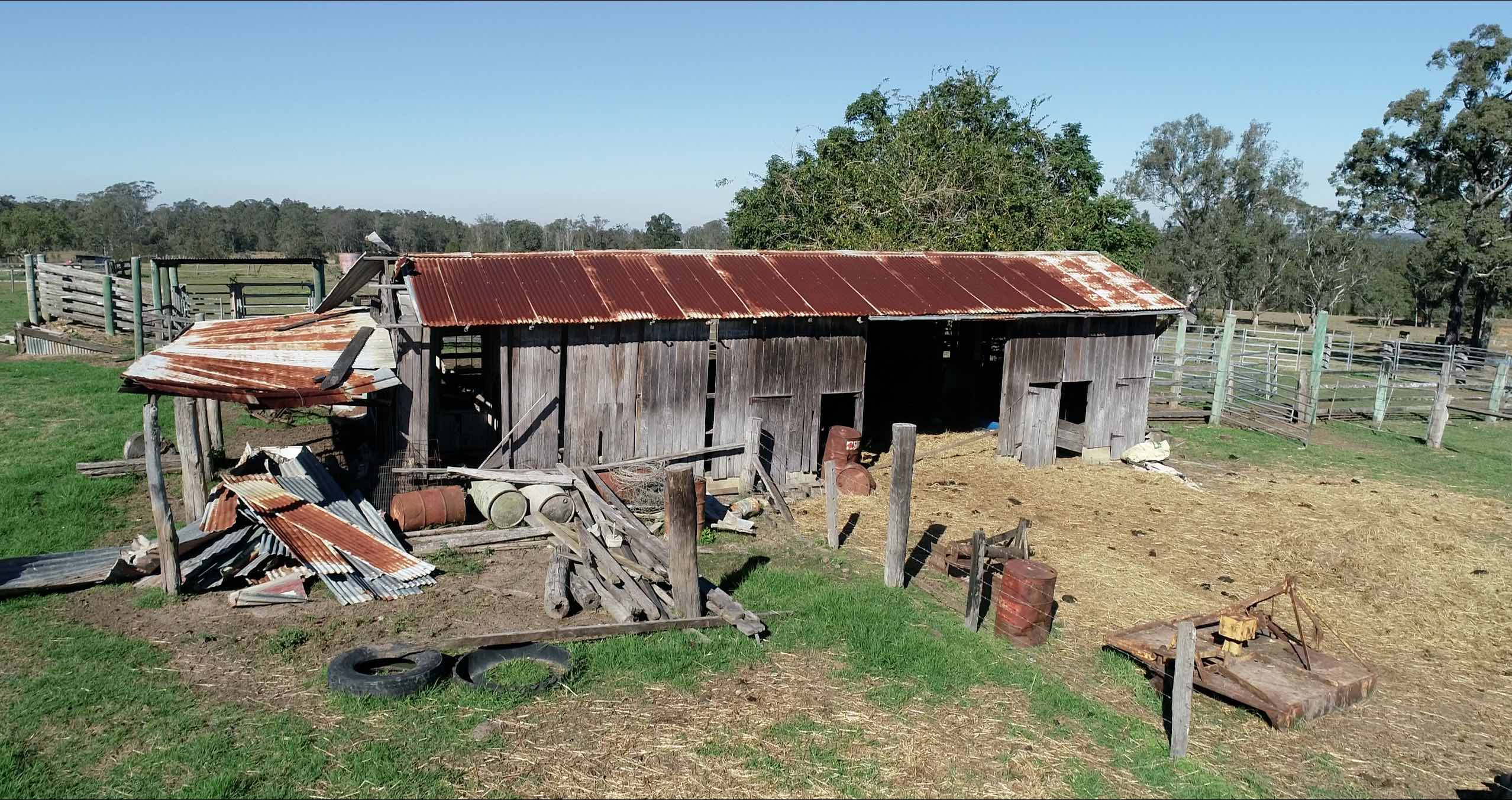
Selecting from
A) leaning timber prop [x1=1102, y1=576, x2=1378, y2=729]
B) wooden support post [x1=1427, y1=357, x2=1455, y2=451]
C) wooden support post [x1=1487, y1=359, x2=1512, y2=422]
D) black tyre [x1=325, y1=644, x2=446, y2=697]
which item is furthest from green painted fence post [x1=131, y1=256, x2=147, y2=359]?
wooden support post [x1=1487, y1=359, x2=1512, y2=422]

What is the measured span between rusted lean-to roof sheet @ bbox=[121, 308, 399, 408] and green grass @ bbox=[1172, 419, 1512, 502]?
686 inches

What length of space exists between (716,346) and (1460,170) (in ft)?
141

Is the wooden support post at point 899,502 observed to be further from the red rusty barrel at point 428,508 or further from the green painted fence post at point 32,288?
the green painted fence post at point 32,288

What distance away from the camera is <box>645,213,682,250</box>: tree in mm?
89000

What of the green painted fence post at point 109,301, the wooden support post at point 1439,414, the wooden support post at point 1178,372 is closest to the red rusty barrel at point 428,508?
the wooden support post at point 1178,372

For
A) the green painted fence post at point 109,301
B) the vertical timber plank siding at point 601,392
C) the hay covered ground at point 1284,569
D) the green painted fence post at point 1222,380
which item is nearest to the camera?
the hay covered ground at point 1284,569

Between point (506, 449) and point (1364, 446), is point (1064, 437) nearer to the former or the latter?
point (1364, 446)

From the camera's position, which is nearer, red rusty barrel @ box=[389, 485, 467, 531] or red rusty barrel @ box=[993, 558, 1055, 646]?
red rusty barrel @ box=[993, 558, 1055, 646]

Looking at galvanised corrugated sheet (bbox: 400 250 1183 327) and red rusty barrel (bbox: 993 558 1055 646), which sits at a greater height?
galvanised corrugated sheet (bbox: 400 250 1183 327)

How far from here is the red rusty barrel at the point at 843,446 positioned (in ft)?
55.4

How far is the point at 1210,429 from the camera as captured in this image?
78.6 feet

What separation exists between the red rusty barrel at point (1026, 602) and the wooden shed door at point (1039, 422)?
9194 millimetres

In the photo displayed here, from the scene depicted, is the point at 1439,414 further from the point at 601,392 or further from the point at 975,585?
the point at 601,392

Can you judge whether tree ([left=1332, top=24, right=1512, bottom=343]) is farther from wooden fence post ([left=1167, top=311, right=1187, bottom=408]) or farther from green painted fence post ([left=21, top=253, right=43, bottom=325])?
green painted fence post ([left=21, top=253, right=43, bottom=325])
